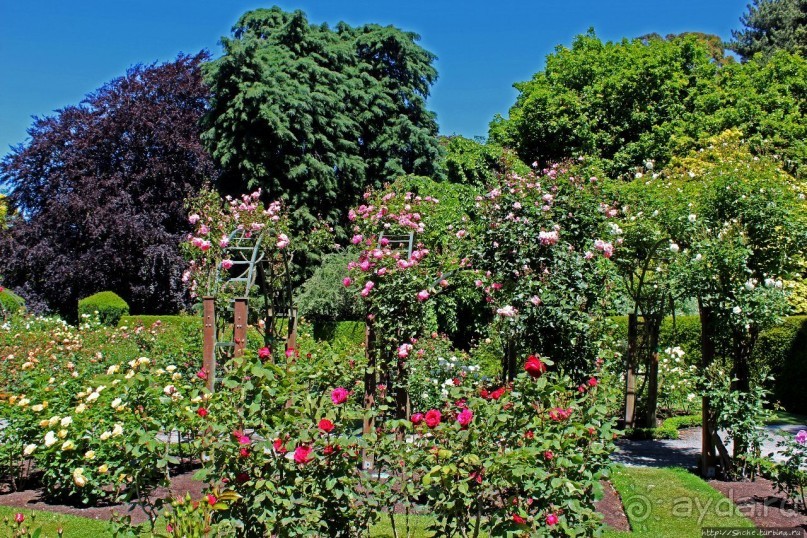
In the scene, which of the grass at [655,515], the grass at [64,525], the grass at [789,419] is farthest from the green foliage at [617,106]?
the grass at [64,525]

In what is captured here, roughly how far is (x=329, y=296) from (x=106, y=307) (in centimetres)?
672

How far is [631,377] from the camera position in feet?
27.5

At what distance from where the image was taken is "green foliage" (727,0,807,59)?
967 inches

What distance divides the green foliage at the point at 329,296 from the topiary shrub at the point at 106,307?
225 inches

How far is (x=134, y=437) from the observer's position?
304cm

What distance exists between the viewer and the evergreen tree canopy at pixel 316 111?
1702 cm

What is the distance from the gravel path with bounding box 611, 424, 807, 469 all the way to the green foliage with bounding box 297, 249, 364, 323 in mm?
7625

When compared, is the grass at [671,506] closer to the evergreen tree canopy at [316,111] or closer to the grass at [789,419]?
the grass at [789,419]

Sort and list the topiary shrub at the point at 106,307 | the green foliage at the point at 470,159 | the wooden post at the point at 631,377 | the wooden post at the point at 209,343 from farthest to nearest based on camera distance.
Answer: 1. the topiary shrub at the point at 106,307
2. the green foliage at the point at 470,159
3. the wooden post at the point at 631,377
4. the wooden post at the point at 209,343

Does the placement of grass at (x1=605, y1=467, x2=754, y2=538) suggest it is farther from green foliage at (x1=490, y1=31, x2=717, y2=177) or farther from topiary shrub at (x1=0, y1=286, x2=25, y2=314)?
topiary shrub at (x1=0, y1=286, x2=25, y2=314)

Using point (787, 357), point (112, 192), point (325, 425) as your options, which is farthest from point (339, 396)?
point (112, 192)

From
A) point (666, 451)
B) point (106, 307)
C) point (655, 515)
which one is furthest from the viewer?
point (106, 307)

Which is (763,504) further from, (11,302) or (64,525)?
(11,302)

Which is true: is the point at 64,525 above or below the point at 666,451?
below
